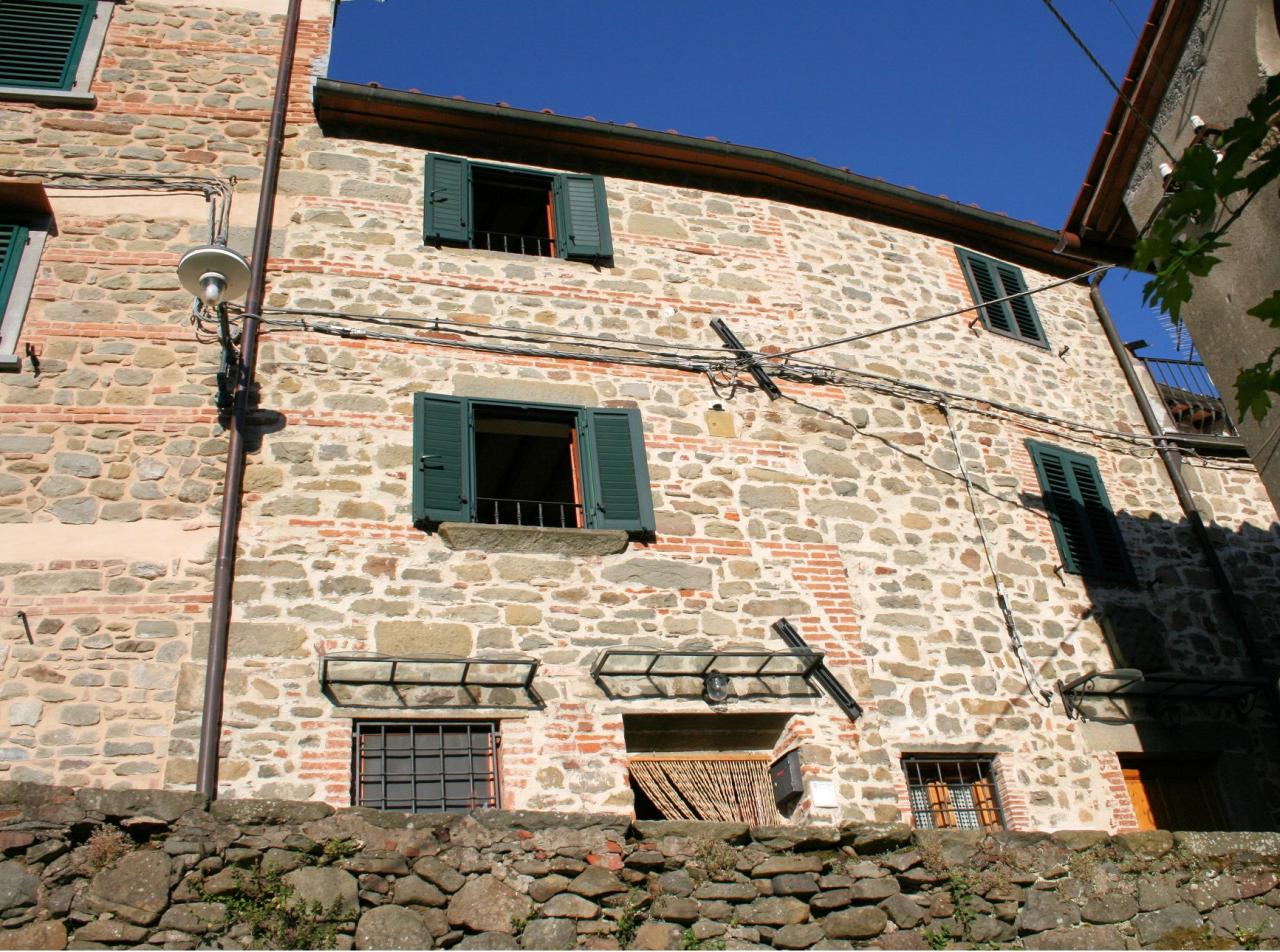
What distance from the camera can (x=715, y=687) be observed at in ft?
28.6

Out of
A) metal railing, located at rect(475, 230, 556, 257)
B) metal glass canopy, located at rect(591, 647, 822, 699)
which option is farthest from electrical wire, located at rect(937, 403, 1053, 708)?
metal railing, located at rect(475, 230, 556, 257)

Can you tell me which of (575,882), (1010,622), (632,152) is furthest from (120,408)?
(1010,622)

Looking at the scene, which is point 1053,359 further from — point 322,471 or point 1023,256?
point 322,471

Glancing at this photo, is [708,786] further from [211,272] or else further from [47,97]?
[47,97]

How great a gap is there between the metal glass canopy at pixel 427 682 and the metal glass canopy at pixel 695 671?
1.92 feet

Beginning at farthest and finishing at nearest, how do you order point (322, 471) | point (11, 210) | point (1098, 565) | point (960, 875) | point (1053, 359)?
point (1053, 359) → point (1098, 565) → point (11, 210) → point (322, 471) → point (960, 875)

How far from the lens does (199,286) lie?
25.4 feet

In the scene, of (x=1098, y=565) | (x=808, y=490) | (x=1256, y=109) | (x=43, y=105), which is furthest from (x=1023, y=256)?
(x=43, y=105)

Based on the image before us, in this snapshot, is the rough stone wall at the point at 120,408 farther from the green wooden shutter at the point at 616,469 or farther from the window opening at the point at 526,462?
the green wooden shutter at the point at 616,469

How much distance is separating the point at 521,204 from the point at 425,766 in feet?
21.0

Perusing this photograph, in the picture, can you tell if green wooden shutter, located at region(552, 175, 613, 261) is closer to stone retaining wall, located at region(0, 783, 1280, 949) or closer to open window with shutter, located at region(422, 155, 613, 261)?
open window with shutter, located at region(422, 155, 613, 261)

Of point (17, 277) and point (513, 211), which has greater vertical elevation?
point (513, 211)

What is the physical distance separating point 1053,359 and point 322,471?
7.96 meters

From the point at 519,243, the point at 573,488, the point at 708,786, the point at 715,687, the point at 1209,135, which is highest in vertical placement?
the point at 519,243
